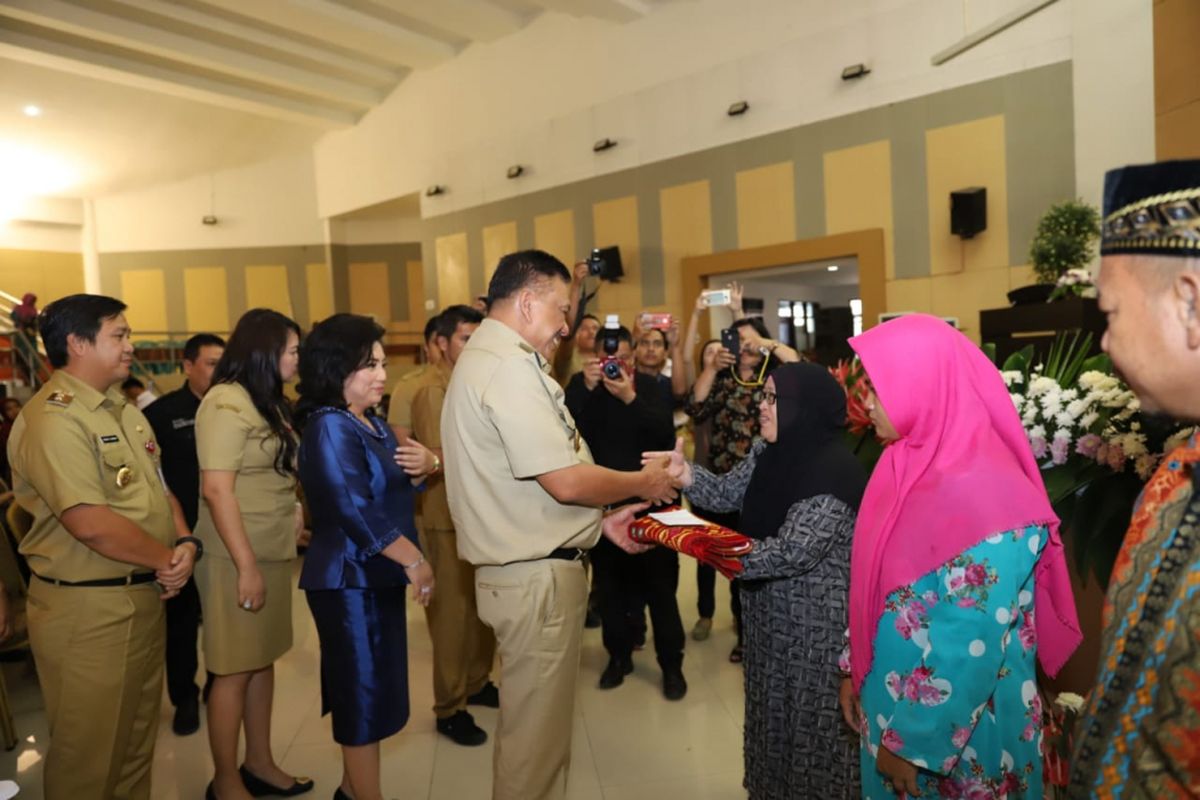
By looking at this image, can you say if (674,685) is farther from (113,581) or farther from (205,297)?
(205,297)

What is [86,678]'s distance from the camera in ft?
6.15

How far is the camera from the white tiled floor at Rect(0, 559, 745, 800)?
99.6 inches

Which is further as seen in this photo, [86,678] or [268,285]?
[268,285]

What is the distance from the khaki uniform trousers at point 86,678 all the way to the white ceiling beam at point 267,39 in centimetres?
740

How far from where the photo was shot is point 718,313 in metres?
7.62

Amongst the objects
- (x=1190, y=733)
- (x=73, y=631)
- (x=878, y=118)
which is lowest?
(x=73, y=631)

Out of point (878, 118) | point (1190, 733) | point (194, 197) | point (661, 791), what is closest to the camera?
point (1190, 733)

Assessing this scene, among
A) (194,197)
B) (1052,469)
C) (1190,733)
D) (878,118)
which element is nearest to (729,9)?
(878,118)

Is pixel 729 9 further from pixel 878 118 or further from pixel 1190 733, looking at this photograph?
pixel 1190 733

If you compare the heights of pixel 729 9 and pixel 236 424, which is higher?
pixel 729 9

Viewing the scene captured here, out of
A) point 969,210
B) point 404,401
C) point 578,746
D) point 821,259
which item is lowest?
point 578,746

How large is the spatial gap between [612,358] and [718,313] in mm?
4805

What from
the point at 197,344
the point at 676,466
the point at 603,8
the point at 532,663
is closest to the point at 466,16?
the point at 603,8

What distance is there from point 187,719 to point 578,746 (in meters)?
1.61
